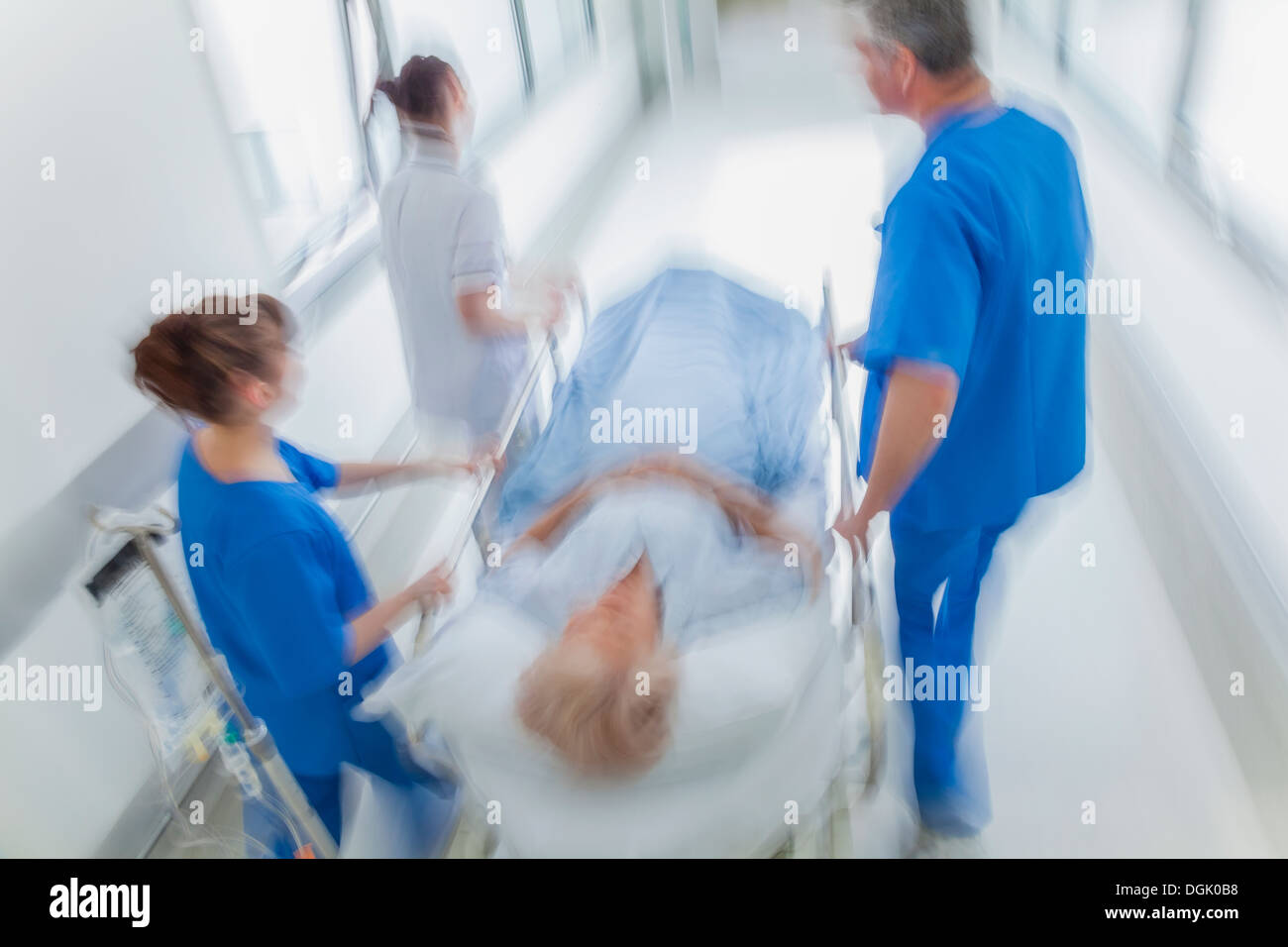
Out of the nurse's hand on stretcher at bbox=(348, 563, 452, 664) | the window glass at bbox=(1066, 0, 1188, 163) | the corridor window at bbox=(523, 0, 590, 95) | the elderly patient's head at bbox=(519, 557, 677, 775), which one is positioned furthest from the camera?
the corridor window at bbox=(523, 0, 590, 95)

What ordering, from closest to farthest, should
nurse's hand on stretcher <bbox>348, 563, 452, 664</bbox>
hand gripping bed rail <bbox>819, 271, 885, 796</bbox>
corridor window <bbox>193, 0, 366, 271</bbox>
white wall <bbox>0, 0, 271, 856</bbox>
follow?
1. nurse's hand on stretcher <bbox>348, 563, 452, 664</bbox>
2. white wall <bbox>0, 0, 271, 856</bbox>
3. hand gripping bed rail <bbox>819, 271, 885, 796</bbox>
4. corridor window <bbox>193, 0, 366, 271</bbox>

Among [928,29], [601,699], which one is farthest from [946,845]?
[928,29]

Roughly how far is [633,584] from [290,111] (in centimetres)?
169

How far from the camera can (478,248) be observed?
150cm

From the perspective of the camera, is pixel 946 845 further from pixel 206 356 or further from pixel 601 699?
pixel 206 356

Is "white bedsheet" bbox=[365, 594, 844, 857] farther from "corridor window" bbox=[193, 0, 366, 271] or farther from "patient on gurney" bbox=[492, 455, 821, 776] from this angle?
"corridor window" bbox=[193, 0, 366, 271]

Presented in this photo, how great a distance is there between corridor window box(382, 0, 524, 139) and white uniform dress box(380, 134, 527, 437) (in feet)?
4.17

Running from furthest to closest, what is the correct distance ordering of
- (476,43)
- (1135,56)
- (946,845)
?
(476,43)
(1135,56)
(946,845)

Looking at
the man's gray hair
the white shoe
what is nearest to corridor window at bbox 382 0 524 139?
the man's gray hair

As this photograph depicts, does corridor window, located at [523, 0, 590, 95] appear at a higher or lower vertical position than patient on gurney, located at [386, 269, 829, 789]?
higher

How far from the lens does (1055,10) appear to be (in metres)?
2.99

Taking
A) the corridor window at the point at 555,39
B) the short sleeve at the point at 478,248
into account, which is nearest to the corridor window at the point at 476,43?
the corridor window at the point at 555,39

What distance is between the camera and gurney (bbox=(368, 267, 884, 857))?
0.95 meters
